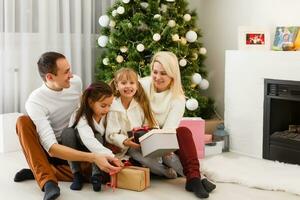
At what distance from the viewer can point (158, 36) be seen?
3381 millimetres

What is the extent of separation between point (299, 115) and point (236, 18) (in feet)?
3.38

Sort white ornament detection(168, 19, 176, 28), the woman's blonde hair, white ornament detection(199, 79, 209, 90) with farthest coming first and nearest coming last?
white ornament detection(199, 79, 209, 90) → white ornament detection(168, 19, 176, 28) → the woman's blonde hair

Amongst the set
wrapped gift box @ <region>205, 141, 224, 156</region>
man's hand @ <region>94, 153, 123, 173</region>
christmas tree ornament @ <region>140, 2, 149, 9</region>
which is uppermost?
christmas tree ornament @ <region>140, 2, 149, 9</region>

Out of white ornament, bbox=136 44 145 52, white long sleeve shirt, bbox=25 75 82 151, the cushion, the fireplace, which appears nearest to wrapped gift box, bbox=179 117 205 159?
the fireplace

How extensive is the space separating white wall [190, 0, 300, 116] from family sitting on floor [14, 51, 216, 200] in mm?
1286

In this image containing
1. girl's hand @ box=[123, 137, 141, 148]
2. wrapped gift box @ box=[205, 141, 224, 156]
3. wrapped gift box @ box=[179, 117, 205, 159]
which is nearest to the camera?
girl's hand @ box=[123, 137, 141, 148]

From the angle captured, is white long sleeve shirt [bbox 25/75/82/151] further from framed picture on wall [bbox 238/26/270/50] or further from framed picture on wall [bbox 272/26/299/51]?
framed picture on wall [bbox 272/26/299/51]

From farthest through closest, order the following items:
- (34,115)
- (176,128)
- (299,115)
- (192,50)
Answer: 1. (192,50)
2. (299,115)
3. (176,128)
4. (34,115)

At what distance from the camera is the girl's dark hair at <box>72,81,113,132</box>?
7.81 ft

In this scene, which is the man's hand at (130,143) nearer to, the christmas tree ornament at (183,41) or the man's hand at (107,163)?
the man's hand at (107,163)

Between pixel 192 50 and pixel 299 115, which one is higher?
pixel 192 50

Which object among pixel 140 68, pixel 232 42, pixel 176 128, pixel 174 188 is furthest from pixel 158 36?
pixel 174 188

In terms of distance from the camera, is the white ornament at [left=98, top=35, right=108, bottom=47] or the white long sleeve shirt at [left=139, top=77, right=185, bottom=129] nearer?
the white long sleeve shirt at [left=139, top=77, right=185, bottom=129]

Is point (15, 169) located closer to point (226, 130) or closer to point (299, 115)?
point (226, 130)
